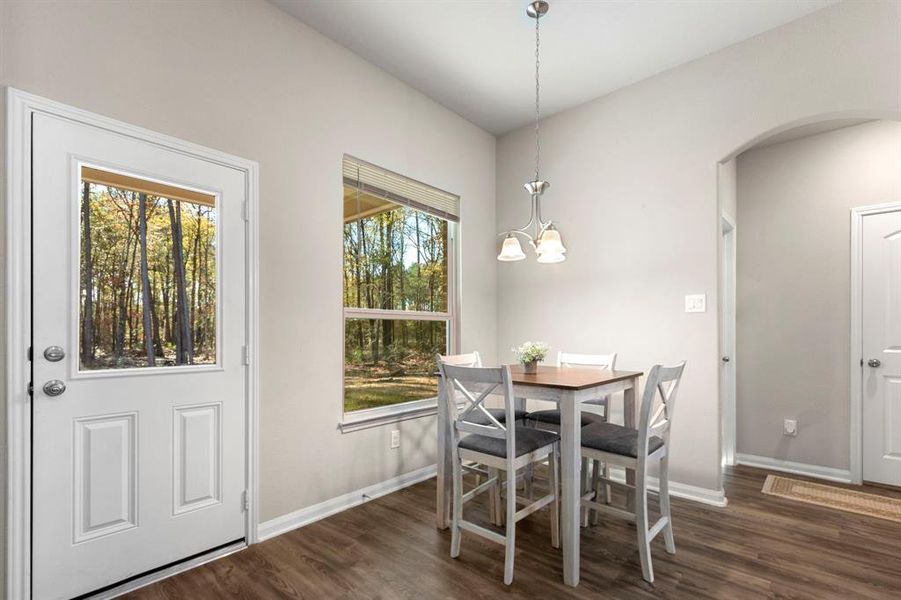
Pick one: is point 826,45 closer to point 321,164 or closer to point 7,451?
point 321,164

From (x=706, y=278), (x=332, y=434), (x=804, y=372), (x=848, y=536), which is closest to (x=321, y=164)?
(x=332, y=434)

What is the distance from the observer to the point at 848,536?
254 centimetres

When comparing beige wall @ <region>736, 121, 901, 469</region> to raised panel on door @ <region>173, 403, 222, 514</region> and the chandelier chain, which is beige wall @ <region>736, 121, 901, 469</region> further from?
raised panel on door @ <region>173, 403, 222, 514</region>

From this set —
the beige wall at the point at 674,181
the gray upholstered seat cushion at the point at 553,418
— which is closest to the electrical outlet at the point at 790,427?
the beige wall at the point at 674,181

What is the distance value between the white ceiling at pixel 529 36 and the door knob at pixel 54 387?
7.46 ft

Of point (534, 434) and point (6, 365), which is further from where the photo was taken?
point (534, 434)

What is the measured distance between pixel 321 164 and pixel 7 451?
2034mm

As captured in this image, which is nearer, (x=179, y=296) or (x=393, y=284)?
(x=179, y=296)

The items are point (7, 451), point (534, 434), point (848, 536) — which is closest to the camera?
point (7, 451)

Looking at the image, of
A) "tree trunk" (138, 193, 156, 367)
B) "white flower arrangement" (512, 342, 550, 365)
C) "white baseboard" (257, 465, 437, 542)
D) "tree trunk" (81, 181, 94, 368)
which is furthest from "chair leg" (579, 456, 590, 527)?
"tree trunk" (81, 181, 94, 368)

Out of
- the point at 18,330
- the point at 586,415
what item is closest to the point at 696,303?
the point at 586,415

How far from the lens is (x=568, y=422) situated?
7.07 ft

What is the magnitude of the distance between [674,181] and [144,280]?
3336 mm

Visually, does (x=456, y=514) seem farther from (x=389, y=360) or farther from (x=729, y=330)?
(x=729, y=330)
